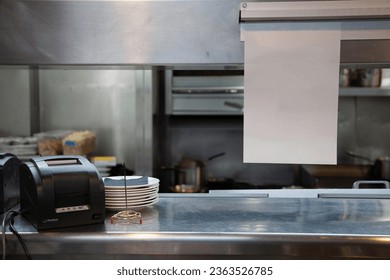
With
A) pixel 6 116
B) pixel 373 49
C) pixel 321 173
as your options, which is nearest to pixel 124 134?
pixel 6 116

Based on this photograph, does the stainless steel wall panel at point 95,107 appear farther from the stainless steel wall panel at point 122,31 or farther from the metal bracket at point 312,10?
the metal bracket at point 312,10

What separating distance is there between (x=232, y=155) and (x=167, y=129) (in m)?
0.74

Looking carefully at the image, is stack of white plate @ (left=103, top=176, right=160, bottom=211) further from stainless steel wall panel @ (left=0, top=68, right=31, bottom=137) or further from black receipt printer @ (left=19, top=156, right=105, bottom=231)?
stainless steel wall panel @ (left=0, top=68, right=31, bottom=137)

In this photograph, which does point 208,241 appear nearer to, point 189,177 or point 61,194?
point 61,194

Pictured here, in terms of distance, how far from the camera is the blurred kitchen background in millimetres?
4012

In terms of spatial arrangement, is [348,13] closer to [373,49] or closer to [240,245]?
[373,49]

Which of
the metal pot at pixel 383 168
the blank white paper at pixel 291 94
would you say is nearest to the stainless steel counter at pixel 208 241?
the blank white paper at pixel 291 94

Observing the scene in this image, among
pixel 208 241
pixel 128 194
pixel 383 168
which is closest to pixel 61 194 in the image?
pixel 128 194

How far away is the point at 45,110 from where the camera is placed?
13.9 feet

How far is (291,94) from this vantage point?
5.04ft

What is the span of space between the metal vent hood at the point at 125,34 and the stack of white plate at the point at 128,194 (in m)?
0.43

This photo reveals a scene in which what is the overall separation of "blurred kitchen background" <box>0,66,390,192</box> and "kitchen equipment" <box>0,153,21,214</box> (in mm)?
2136

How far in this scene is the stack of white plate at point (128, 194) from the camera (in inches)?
61.7

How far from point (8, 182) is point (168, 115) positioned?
3.05 metres
